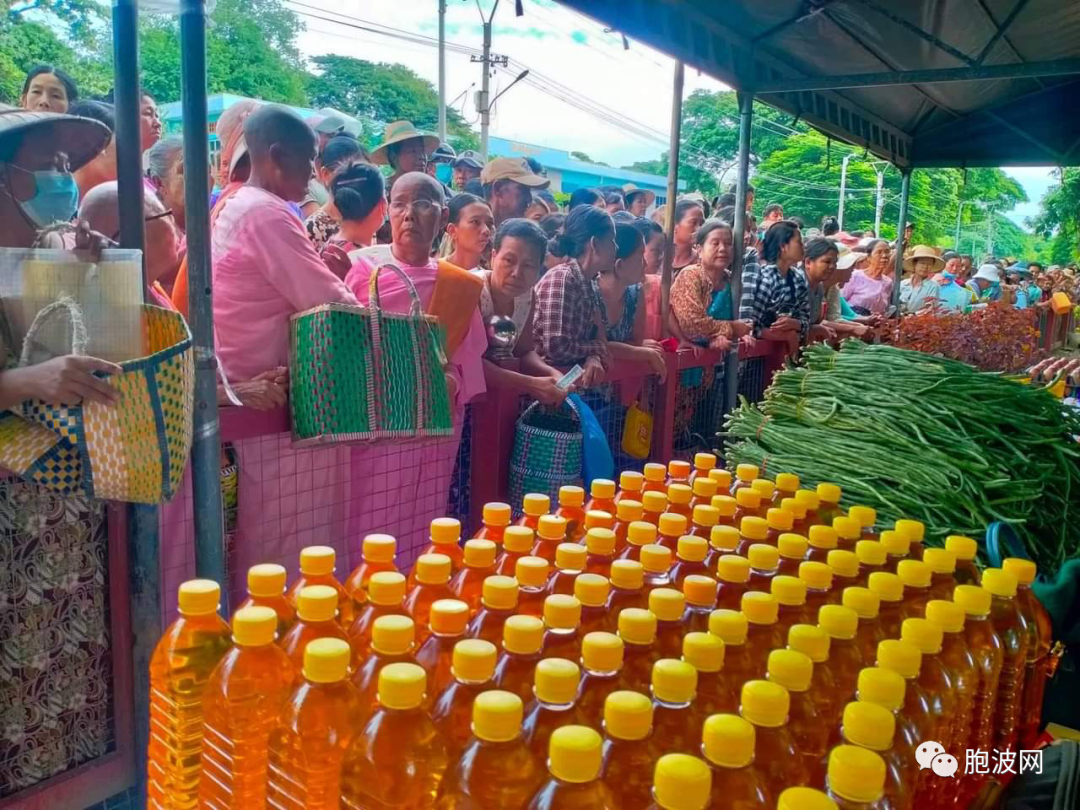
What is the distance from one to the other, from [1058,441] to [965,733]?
193cm

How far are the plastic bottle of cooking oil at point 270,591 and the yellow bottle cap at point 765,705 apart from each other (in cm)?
71

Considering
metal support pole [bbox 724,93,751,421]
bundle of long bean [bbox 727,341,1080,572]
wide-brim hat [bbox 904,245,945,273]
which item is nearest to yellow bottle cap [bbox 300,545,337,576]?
bundle of long bean [bbox 727,341,1080,572]

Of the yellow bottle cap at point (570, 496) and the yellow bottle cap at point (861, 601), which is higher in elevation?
the yellow bottle cap at point (570, 496)

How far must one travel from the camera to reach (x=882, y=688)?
3.69ft

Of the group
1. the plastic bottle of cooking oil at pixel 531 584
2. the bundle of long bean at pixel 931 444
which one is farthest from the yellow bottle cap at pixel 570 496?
the bundle of long bean at pixel 931 444

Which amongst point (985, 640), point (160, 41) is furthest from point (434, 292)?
point (160, 41)

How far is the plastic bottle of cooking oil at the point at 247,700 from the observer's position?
1.14 m

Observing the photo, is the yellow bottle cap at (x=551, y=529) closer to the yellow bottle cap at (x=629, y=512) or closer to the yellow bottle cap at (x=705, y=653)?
the yellow bottle cap at (x=629, y=512)

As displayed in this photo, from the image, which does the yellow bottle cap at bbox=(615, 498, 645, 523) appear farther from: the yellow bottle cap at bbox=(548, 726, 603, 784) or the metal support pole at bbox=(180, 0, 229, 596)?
the metal support pole at bbox=(180, 0, 229, 596)

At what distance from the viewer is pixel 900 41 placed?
475 cm

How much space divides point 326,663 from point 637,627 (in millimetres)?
436

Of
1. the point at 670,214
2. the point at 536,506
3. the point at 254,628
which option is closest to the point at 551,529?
the point at 536,506

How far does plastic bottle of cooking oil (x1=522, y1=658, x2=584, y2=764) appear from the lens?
1.03 meters

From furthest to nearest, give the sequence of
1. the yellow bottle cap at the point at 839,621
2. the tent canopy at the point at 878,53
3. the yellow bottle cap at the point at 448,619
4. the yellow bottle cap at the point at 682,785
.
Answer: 1. the tent canopy at the point at 878,53
2. the yellow bottle cap at the point at 839,621
3. the yellow bottle cap at the point at 448,619
4. the yellow bottle cap at the point at 682,785
